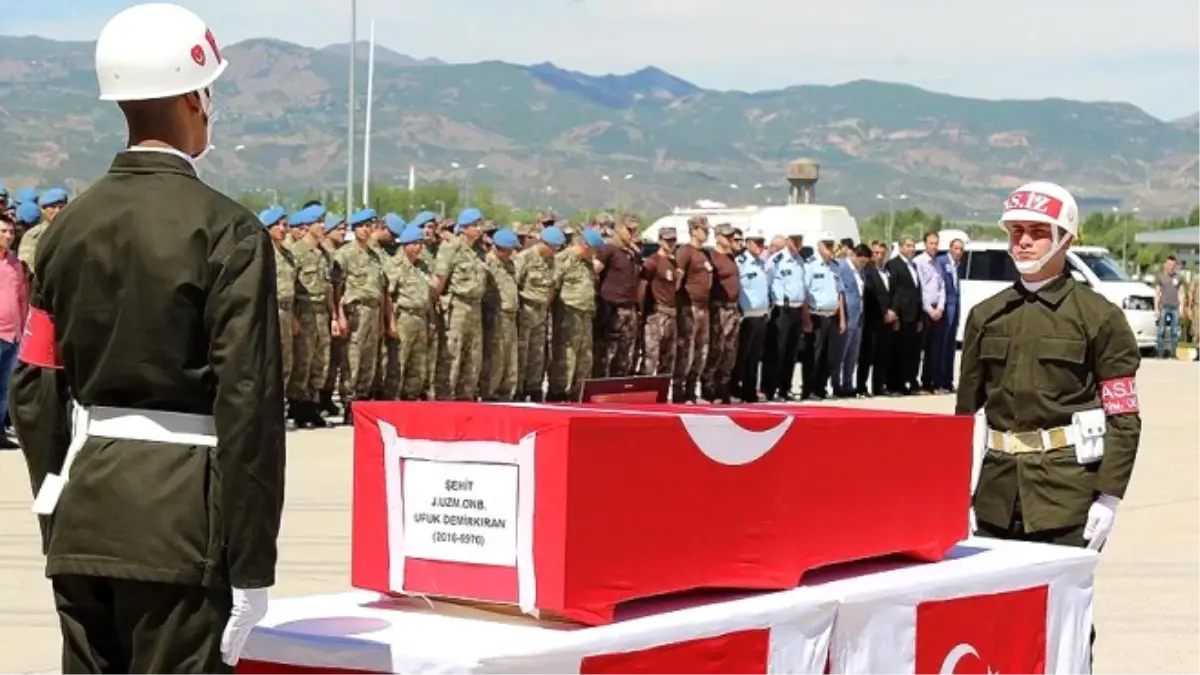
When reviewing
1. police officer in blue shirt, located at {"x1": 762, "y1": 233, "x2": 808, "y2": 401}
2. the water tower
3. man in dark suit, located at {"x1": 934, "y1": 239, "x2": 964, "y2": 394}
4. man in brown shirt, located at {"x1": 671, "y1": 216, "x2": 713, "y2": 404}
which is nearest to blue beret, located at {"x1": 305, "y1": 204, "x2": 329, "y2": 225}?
man in brown shirt, located at {"x1": 671, "y1": 216, "x2": 713, "y2": 404}

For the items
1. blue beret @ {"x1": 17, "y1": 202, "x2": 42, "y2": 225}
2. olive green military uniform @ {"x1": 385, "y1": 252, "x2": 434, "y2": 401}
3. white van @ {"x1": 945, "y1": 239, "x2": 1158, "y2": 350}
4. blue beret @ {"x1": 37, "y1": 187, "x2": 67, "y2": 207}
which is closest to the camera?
blue beret @ {"x1": 37, "y1": 187, "x2": 67, "y2": 207}

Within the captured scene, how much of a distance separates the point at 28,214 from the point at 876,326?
35.7 feet

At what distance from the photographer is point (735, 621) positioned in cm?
470

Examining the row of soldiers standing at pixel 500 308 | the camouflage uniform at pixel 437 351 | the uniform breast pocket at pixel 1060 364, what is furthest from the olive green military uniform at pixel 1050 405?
the camouflage uniform at pixel 437 351

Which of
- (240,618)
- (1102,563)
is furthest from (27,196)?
(240,618)

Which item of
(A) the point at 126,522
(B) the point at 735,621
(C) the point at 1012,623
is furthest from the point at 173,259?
(C) the point at 1012,623

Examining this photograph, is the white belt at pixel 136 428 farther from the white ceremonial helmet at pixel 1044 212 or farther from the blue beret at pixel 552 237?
the blue beret at pixel 552 237

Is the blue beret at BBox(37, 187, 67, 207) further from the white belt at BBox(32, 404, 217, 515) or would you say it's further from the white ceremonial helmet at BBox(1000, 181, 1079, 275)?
the white belt at BBox(32, 404, 217, 515)

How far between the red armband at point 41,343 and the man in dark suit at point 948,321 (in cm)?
2021

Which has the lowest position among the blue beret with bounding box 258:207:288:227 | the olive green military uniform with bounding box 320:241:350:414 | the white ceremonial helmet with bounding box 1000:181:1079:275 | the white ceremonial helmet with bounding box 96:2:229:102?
the olive green military uniform with bounding box 320:241:350:414

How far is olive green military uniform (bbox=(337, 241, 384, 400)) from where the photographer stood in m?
17.0

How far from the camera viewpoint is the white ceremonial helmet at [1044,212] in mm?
6246

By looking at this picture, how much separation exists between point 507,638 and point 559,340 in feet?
49.3

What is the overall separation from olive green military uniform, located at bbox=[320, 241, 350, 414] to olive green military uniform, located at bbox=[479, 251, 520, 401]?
1.80 m
